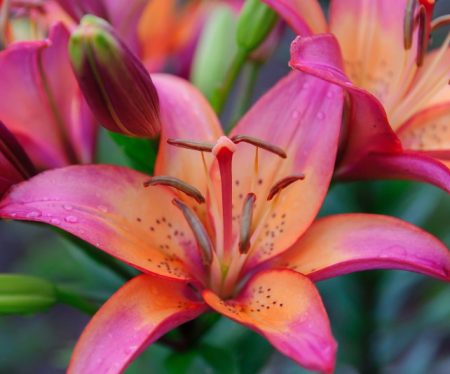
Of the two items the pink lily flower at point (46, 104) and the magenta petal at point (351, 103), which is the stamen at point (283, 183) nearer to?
the magenta petal at point (351, 103)

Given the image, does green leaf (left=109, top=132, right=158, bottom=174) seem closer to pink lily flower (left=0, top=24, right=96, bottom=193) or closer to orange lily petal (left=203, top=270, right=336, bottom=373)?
pink lily flower (left=0, top=24, right=96, bottom=193)

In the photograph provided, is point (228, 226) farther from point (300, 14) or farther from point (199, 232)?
point (300, 14)

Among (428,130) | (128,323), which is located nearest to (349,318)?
(428,130)

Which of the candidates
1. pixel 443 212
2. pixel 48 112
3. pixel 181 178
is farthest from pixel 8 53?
pixel 443 212

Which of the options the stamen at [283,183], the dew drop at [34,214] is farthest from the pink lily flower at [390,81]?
the dew drop at [34,214]

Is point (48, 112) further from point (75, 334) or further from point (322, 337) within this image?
point (75, 334)

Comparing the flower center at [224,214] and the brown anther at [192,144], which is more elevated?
the brown anther at [192,144]
